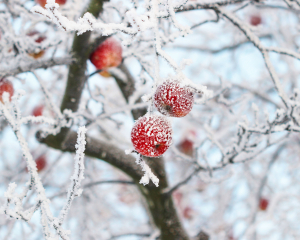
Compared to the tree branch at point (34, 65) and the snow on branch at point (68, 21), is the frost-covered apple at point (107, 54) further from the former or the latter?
the snow on branch at point (68, 21)

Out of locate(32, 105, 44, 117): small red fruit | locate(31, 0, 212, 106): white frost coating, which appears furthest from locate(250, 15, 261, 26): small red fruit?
locate(31, 0, 212, 106): white frost coating

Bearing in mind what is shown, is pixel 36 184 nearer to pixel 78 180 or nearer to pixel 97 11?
pixel 78 180

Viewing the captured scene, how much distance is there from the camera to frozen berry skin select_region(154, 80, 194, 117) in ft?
3.18

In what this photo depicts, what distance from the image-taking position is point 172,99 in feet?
3.18

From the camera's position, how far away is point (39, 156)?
401 cm

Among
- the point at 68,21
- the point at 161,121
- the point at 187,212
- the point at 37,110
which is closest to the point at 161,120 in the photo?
the point at 161,121

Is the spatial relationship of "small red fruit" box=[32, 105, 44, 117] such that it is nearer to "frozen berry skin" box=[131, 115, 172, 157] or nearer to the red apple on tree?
"frozen berry skin" box=[131, 115, 172, 157]

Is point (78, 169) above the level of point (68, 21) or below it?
below

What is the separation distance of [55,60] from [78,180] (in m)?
1.07

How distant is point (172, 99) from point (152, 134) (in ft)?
0.50

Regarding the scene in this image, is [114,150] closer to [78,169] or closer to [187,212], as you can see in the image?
[78,169]

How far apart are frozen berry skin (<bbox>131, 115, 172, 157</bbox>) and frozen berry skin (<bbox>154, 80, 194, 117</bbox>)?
5 centimetres

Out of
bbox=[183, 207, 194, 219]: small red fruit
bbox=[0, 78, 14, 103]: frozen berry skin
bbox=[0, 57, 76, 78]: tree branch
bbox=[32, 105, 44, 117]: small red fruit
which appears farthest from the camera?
bbox=[183, 207, 194, 219]: small red fruit

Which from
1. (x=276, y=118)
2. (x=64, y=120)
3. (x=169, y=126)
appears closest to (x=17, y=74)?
(x=64, y=120)
